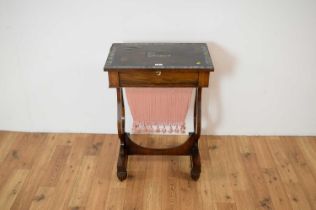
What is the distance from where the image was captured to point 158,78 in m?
2.13

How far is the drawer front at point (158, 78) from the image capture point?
211 centimetres

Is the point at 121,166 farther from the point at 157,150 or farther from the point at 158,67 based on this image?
the point at 158,67

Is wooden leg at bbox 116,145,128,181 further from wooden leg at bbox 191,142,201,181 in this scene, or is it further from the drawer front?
the drawer front

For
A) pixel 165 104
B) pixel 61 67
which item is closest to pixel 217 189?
pixel 165 104

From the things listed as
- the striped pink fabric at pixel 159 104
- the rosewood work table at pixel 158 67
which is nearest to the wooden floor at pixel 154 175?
the rosewood work table at pixel 158 67

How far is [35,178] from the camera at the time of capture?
96.7 inches

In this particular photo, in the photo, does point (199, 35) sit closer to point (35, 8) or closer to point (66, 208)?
point (35, 8)

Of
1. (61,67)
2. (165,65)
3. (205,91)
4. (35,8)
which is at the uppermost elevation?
(35,8)

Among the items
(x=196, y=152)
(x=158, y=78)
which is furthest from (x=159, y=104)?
(x=196, y=152)

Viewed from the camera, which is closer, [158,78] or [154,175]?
[158,78]

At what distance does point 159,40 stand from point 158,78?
44 centimetres

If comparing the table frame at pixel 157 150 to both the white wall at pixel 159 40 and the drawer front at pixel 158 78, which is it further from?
the white wall at pixel 159 40

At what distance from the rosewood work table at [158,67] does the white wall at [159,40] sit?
0.17 meters

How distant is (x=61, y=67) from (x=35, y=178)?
785 millimetres
